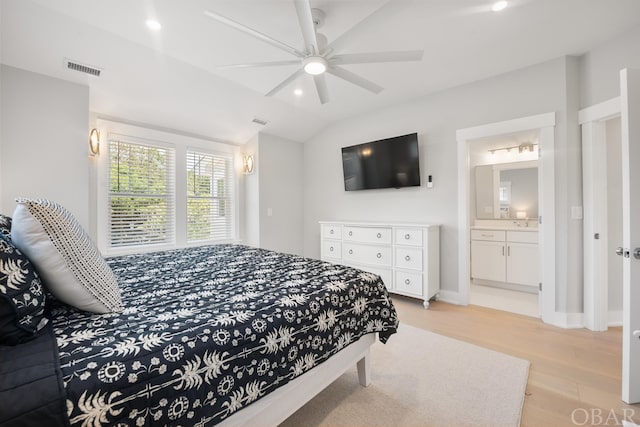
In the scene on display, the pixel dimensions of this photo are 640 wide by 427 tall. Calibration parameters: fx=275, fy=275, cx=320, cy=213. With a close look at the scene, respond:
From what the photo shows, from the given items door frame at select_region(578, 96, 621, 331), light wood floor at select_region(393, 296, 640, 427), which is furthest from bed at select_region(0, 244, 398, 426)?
door frame at select_region(578, 96, 621, 331)

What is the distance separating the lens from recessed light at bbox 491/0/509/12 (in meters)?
2.09

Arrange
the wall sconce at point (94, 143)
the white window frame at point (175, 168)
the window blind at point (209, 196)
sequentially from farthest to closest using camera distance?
the window blind at point (209, 196)
the white window frame at point (175, 168)
the wall sconce at point (94, 143)

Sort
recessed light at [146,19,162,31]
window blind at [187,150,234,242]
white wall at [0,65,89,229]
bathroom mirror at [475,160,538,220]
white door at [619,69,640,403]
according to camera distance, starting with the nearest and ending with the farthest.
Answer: white door at [619,69,640,403] < recessed light at [146,19,162,31] < white wall at [0,65,89,229] < window blind at [187,150,234,242] < bathroom mirror at [475,160,538,220]

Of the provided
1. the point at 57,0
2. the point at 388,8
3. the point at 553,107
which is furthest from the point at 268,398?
the point at 553,107

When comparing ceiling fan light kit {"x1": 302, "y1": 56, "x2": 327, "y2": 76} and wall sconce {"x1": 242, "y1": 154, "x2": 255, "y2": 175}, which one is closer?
ceiling fan light kit {"x1": 302, "y1": 56, "x2": 327, "y2": 76}

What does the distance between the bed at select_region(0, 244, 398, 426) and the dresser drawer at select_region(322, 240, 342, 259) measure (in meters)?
2.20

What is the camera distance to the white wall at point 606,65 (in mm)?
2344

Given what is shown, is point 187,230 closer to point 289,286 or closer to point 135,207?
point 135,207

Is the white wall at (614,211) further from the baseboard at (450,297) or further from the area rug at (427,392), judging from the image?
the area rug at (427,392)

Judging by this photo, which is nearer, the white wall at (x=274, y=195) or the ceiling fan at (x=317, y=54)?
the ceiling fan at (x=317, y=54)

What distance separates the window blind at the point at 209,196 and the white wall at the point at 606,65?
14.7 ft

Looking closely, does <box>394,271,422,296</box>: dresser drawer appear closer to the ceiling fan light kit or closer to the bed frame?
the bed frame

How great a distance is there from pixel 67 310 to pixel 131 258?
128 cm

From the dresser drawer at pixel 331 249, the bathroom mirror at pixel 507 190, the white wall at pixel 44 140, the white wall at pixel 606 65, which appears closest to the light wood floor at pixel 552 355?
the dresser drawer at pixel 331 249
